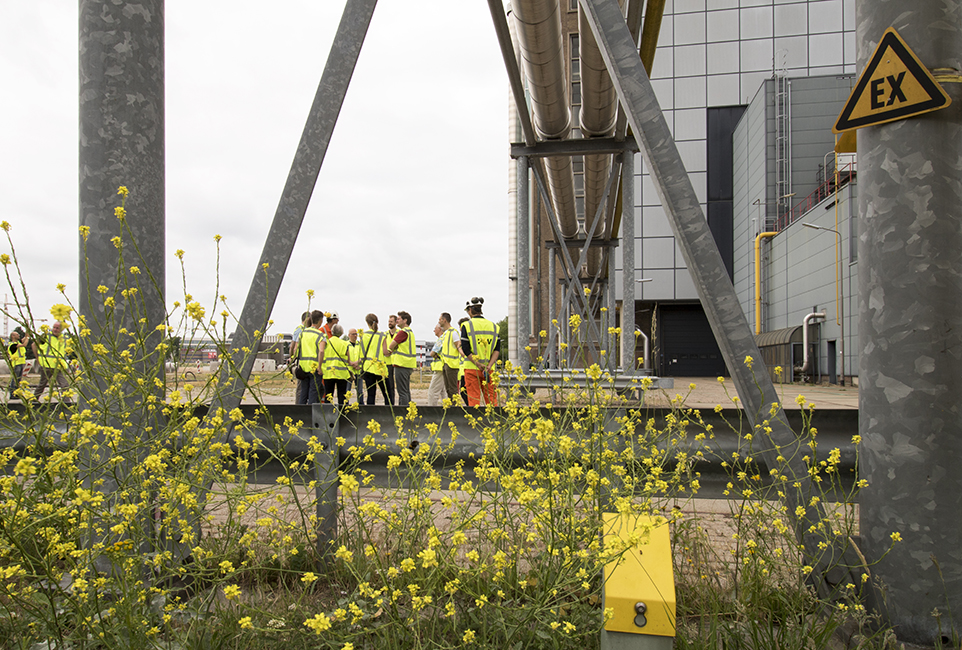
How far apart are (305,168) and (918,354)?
2.52m

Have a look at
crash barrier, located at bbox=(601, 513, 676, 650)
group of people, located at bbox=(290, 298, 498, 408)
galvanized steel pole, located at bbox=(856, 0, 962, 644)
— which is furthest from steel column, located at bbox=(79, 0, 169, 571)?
group of people, located at bbox=(290, 298, 498, 408)

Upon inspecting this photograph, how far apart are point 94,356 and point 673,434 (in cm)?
219

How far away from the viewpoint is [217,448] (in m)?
1.96

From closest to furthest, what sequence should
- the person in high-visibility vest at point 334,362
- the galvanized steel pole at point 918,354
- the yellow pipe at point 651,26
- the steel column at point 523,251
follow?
1. the galvanized steel pole at point 918,354
2. the yellow pipe at point 651,26
3. the person in high-visibility vest at point 334,362
4. the steel column at point 523,251

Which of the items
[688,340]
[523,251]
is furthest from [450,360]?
[688,340]

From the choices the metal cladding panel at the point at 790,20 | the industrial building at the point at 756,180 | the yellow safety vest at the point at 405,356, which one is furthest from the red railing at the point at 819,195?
the yellow safety vest at the point at 405,356

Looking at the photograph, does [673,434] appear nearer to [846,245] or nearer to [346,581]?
[346,581]

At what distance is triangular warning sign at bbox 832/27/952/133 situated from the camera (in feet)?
Result: 6.64

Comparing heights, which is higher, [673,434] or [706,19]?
[706,19]

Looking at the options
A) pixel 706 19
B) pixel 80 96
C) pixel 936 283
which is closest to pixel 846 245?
pixel 706 19

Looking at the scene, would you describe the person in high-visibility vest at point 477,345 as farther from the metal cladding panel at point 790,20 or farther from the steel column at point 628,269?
the metal cladding panel at point 790,20

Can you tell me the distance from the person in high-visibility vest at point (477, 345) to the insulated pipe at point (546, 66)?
10.8 feet

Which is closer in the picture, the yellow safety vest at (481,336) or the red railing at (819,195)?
the yellow safety vest at (481,336)

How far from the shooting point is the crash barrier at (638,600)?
5.28 feet
